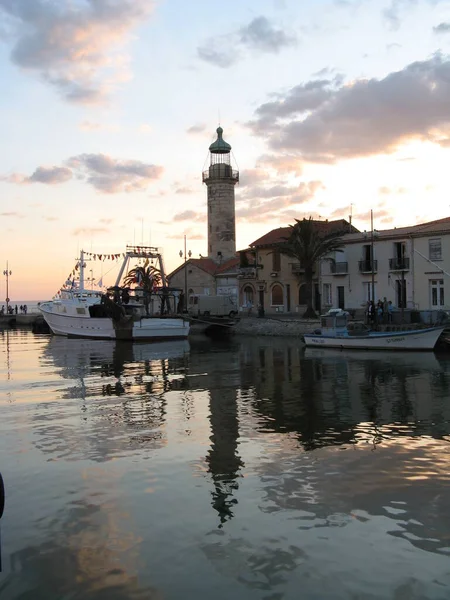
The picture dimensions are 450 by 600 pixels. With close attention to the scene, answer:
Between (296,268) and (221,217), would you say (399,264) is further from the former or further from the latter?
(221,217)

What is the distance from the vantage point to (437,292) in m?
42.6

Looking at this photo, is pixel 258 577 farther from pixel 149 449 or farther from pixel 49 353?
pixel 49 353

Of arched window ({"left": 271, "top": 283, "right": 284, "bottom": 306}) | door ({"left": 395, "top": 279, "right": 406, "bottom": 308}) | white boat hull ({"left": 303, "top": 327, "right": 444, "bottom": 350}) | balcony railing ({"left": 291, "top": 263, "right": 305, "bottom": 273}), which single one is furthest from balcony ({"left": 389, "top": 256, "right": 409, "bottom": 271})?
white boat hull ({"left": 303, "top": 327, "right": 444, "bottom": 350})

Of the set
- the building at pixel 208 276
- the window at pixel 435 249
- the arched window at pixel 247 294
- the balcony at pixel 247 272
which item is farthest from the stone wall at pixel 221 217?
the window at pixel 435 249

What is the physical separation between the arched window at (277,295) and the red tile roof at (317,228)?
4017 millimetres

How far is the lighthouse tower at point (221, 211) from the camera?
67.9 metres

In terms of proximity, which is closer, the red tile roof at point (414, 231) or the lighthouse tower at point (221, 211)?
the red tile roof at point (414, 231)

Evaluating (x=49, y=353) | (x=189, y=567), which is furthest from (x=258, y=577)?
(x=49, y=353)

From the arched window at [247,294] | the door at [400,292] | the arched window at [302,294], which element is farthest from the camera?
the arched window at [247,294]

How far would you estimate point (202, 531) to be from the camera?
7.79 m

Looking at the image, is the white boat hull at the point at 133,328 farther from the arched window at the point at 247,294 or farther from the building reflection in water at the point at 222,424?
the arched window at the point at 247,294

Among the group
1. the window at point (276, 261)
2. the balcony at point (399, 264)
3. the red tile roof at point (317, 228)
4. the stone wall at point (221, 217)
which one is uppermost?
the stone wall at point (221, 217)

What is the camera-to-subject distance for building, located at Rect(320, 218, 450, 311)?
1662 inches

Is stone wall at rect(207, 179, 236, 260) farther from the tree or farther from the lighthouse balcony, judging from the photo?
the tree
